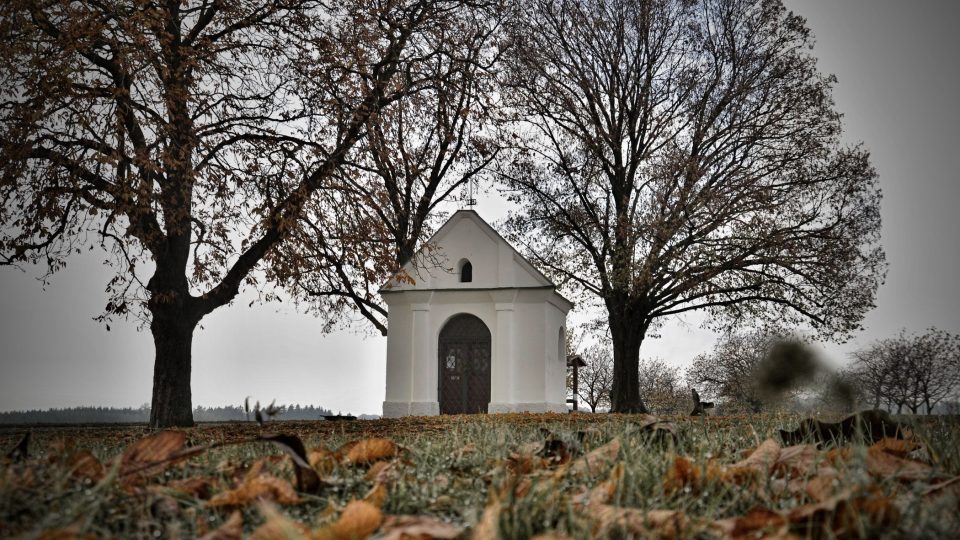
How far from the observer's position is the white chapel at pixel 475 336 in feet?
82.2

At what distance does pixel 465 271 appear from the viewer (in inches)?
1054

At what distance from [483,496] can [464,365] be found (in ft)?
77.4

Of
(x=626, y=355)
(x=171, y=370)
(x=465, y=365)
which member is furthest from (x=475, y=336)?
(x=171, y=370)

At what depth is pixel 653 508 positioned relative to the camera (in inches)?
78.8

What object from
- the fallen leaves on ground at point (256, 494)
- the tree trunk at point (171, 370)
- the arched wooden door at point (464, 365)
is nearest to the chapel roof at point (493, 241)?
the arched wooden door at point (464, 365)

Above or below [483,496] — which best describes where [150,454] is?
above

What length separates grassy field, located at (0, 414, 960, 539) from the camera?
5.25 feet

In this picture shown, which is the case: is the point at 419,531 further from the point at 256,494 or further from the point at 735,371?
the point at 735,371

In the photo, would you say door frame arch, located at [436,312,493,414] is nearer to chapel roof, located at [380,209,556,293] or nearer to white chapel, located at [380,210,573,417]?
white chapel, located at [380,210,573,417]

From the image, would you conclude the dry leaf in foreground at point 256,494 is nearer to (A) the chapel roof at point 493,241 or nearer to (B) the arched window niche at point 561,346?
(A) the chapel roof at point 493,241

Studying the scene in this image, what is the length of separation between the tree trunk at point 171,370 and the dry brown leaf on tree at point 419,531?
43.2ft

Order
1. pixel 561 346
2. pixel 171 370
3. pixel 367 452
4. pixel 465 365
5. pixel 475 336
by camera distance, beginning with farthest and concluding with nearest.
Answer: pixel 561 346, pixel 475 336, pixel 465 365, pixel 171 370, pixel 367 452

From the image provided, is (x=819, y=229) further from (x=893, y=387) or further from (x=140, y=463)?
(x=140, y=463)

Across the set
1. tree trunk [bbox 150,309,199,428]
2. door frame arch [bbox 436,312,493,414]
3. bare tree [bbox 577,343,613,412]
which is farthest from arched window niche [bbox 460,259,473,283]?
bare tree [bbox 577,343,613,412]
